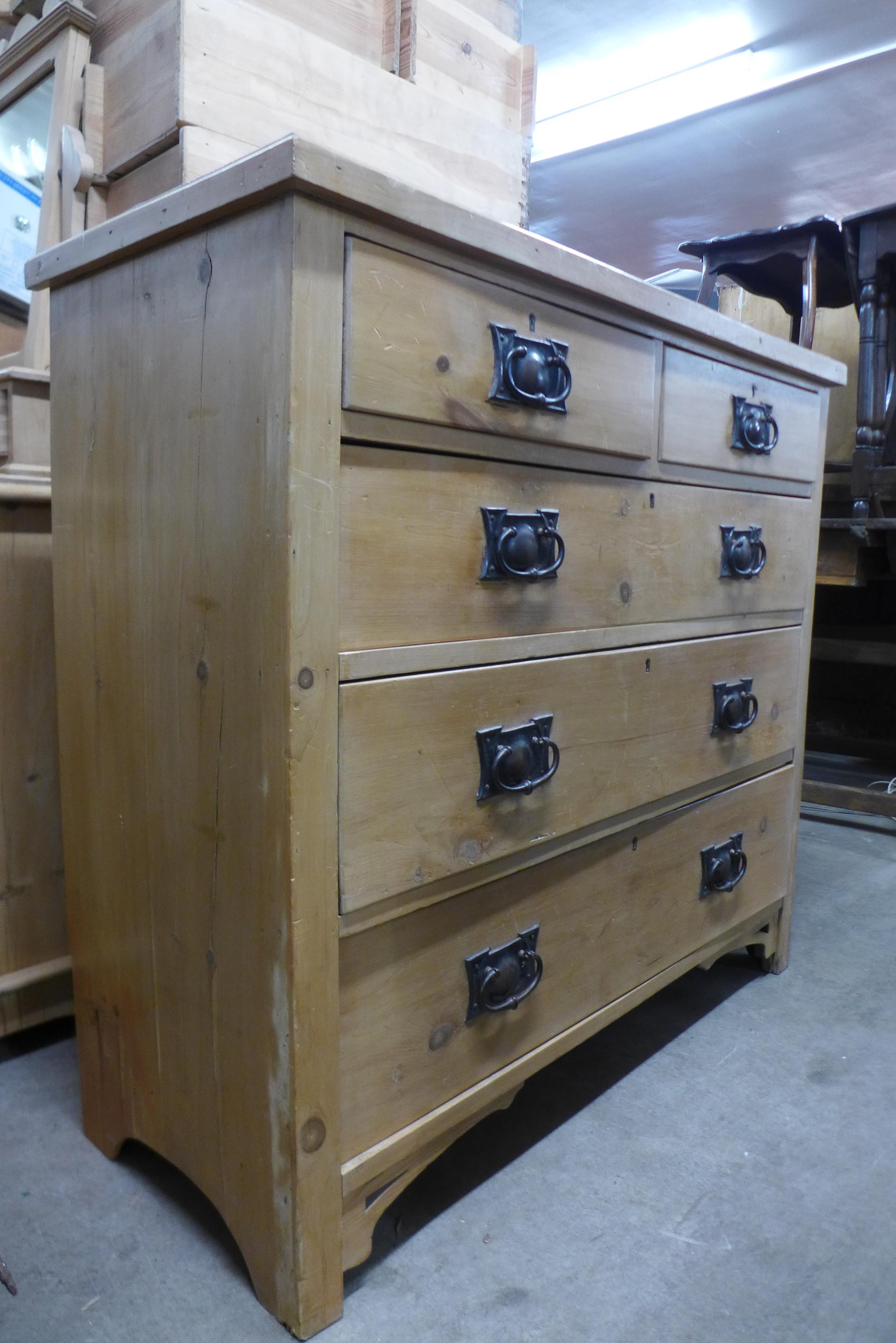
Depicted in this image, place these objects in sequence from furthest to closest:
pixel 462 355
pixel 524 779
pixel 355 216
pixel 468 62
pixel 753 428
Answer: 1. pixel 468 62
2. pixel 753 428
3. pixel 524 779
4. pixel 462 355
5. pixel 355 216

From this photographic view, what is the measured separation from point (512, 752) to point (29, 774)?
0.69 metres

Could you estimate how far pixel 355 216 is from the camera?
717 mm

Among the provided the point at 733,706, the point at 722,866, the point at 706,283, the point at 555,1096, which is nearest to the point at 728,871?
the point at 722,866

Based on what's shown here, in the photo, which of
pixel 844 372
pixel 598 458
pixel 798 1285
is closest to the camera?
pixel 798 1285

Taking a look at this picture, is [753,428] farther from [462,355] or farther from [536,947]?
[536,947]

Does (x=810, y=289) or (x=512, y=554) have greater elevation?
(x=810, y=289)

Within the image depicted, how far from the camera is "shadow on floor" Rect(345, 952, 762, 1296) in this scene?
0.96 meters

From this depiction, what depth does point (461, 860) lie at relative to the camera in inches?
34.6

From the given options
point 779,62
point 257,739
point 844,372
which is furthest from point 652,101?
point 257,739

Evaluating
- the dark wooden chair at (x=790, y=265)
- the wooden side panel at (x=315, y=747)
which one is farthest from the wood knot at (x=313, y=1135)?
the dark wooden chair at (x=790, y=265)

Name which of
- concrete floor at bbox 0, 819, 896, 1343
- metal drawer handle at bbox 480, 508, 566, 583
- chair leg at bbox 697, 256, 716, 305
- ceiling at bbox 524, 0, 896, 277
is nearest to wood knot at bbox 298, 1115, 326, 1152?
concrete floor at bbox 0, 819, 896, 1343

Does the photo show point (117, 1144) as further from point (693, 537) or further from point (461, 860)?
point (693, 537)

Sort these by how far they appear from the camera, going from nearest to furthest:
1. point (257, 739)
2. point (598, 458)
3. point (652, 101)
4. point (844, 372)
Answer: point (257, 739), point (598, 458), point (844, 372), point (652, 101)

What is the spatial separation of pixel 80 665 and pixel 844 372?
1261 millimetres
